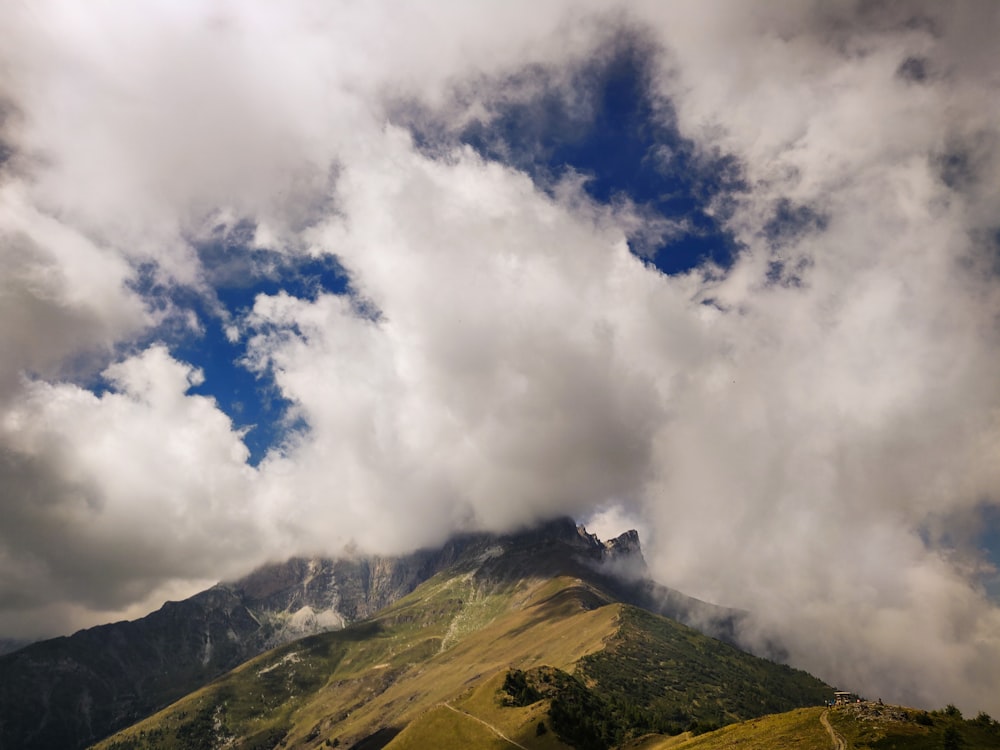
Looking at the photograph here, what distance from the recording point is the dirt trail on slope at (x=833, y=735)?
12825cm

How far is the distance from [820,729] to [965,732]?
28.0 meters

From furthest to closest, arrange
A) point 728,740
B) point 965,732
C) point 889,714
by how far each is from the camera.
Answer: point 728,740, point 889,714, point 965,732

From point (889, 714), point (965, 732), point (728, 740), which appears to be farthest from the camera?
point (728, 740)

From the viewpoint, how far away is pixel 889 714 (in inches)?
5591

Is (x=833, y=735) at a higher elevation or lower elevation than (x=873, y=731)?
lower

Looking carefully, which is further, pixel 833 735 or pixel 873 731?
pixel 833 735

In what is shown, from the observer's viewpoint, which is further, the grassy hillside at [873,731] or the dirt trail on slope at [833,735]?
the dirt trail on slope at [833,735]

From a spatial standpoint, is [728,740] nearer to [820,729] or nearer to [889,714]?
[820,729]

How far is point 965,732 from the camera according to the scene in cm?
12988

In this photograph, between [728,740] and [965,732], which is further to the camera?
[728,740]

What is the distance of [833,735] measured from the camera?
136125 millimetres

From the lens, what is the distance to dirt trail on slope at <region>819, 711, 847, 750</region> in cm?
12825

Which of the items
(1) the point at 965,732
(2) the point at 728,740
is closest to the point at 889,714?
(1) the point at 965,732

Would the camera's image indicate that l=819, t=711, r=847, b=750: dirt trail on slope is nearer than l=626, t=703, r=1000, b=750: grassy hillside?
No
